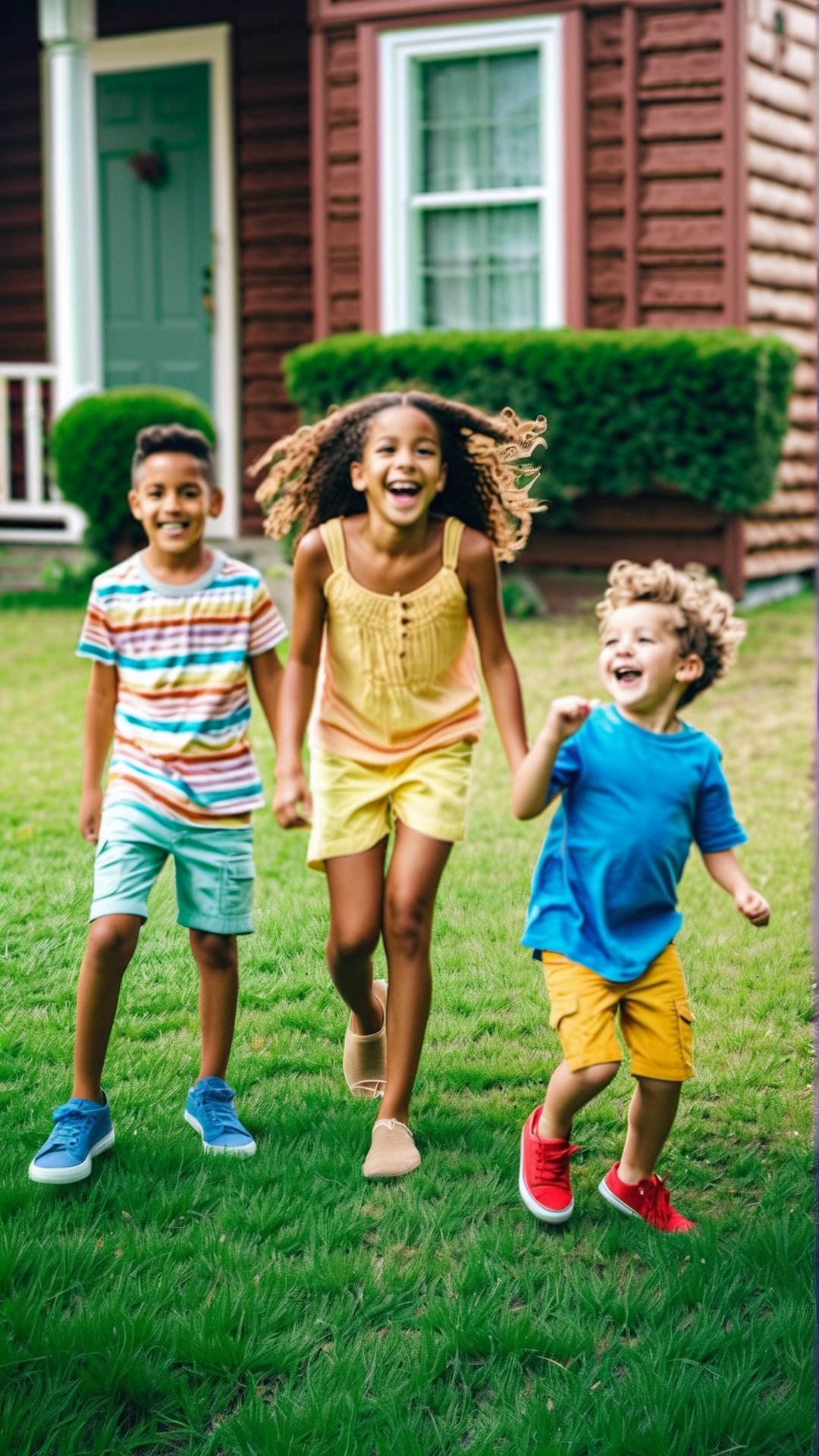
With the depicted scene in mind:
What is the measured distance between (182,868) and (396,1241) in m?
0.84

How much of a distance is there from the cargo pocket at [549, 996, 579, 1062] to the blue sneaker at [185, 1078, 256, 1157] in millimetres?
680

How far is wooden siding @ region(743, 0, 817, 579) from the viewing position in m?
9.66

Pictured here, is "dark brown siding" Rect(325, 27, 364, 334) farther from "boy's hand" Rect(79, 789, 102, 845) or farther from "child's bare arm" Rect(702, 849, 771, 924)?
"child's bare arm" Rect(702, 849, 771, 924)

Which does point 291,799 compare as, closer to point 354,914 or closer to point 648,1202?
point 354,914

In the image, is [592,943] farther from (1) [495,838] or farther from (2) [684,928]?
(1) [495,838]

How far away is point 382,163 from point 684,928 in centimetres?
661

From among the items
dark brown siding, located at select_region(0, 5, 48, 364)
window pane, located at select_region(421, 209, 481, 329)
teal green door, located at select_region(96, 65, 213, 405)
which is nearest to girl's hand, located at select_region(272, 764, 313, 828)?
window pane, located at select_region(421, 209, 481, 329)

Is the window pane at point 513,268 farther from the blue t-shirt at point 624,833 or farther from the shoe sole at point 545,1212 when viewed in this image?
the shoe sole at point 545,1212

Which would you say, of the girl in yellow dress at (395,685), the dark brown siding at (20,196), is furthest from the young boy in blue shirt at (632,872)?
the dark brown siding at (20,196)

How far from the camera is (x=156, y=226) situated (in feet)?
39.7

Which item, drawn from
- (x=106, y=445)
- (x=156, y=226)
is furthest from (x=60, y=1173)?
(x=156, y=226)

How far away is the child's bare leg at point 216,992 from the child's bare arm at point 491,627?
0.66 metres

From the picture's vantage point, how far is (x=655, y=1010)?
9.77 feet

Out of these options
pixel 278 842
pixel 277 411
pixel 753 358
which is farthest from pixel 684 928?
pixel 277 411
